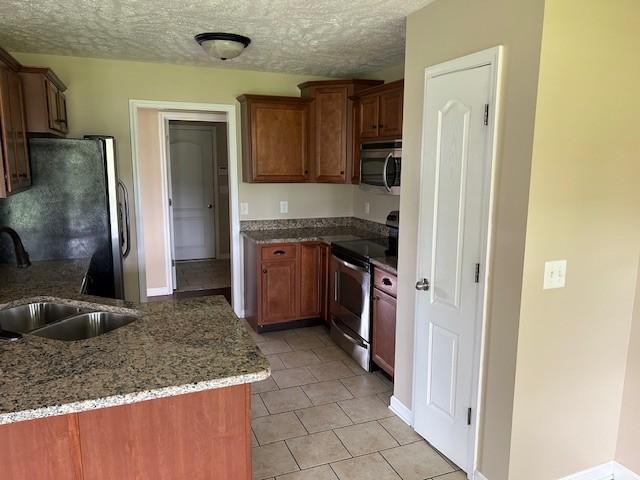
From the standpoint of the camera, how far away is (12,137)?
2.57 m

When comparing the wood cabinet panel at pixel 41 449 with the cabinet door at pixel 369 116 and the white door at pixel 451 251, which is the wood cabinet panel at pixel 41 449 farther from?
the cabinet door at pixel 369 116

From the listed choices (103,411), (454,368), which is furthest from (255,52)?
(103,411)

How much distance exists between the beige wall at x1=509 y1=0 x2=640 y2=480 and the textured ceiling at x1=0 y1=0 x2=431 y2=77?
93 cm

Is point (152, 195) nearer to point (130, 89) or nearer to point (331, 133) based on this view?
point (130, 89)

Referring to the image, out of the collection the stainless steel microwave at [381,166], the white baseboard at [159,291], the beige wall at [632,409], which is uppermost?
the stainless steel microwave at [381,166]

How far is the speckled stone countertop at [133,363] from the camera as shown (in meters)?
1.32

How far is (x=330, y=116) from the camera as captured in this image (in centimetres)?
424

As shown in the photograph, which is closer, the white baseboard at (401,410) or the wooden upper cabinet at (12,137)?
the wooden upper cabinet at (12,137)

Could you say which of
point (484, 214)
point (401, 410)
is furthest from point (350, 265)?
point (484, 214)

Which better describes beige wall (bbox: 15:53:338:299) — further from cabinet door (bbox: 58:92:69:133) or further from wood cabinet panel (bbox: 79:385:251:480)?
wood cabinet panel (bbox: 79:385:251:480)

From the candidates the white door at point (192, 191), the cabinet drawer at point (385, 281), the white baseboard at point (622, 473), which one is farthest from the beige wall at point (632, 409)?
the white door at point (192, 191)

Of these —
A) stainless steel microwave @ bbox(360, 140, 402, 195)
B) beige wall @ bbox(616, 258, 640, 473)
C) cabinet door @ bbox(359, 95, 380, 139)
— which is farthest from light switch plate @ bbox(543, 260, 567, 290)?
cabinet door @ bbox(359, 95, 380, 139)

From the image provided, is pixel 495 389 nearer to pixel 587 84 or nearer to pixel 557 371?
pixel 557 371

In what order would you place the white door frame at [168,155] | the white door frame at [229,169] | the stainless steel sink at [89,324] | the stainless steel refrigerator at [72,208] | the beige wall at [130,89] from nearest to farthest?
the stainless steel sink at [89,324] → the stainless steel refrigerator at [72,208] → the beige wall at [130,89] → the white door frame at [229,169] → the white door frame at [168,155]
